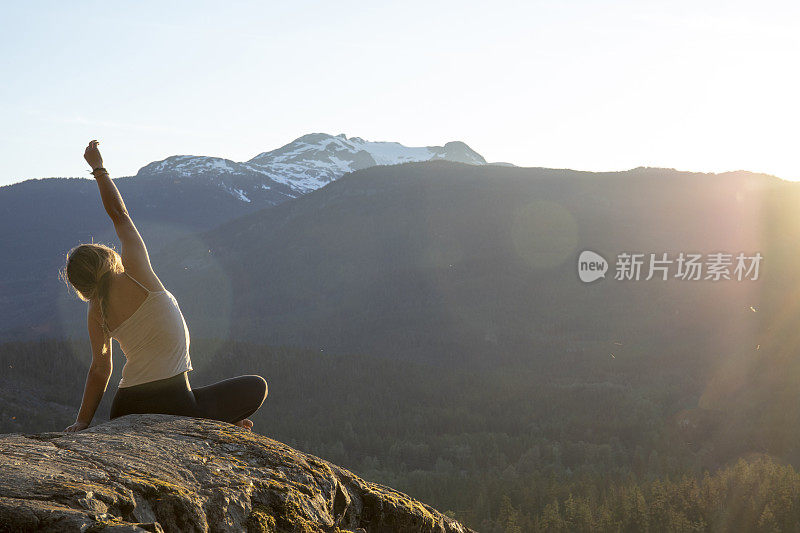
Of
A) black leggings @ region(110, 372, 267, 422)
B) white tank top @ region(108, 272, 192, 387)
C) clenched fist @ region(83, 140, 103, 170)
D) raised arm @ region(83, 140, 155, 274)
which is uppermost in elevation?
clenched fist @ region(83, 140, 103, 170)

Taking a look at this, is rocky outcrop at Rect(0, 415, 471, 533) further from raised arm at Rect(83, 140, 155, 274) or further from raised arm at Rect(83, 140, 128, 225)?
raised arm at Rect(83, 140, 128, 225)

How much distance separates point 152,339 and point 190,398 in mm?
699

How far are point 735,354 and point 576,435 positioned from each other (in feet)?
151

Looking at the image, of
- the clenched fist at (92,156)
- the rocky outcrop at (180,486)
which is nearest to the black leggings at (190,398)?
the rocky outcrop at (180,486)

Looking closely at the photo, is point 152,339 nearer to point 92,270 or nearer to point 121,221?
point 92,270

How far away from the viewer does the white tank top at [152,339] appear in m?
6.05

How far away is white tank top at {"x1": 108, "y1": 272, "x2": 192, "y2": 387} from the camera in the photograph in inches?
238

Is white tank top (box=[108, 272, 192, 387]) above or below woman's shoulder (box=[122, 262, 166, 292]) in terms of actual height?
below

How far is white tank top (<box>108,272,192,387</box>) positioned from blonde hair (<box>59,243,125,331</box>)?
192 millimetres

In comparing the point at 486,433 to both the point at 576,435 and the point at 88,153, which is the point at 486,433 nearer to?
the point at 576,435

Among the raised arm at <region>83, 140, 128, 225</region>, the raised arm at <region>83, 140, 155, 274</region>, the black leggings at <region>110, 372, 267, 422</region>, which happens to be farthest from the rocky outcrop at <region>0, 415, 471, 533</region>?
the raised arm at <region>83, 140, 128, 225</region>

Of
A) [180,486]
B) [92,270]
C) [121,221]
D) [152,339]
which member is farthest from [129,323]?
[180,486]

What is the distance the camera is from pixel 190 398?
6.46m

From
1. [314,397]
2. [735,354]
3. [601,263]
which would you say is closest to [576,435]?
[314,397]
